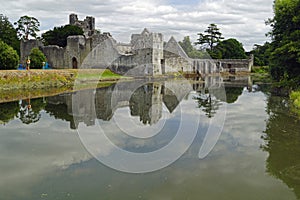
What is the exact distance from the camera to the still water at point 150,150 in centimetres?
543

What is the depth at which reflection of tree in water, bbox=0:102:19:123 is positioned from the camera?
11295mm

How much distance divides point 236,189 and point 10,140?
5.67m

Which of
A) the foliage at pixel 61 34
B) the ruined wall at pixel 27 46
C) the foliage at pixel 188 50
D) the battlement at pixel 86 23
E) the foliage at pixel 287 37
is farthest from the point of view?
the battlement at pixel 86 23

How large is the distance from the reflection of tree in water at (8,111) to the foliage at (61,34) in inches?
Answer: 1176

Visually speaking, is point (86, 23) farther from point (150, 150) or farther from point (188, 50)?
point (150, 150)

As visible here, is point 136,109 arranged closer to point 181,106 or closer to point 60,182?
point 181,106

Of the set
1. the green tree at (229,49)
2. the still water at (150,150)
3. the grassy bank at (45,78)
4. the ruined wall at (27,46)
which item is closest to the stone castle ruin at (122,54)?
the ruined wall at (27,46)

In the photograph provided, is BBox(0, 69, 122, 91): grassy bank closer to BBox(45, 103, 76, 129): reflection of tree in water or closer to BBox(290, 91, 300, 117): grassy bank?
BBox(45, 103, 76, 129): reflection of tree in water

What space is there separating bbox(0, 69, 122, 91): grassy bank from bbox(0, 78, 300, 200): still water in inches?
305

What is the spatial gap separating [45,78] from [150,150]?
17.3 metres

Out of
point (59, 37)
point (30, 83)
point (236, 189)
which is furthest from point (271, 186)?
point (59, 37)

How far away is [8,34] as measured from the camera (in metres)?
47.6

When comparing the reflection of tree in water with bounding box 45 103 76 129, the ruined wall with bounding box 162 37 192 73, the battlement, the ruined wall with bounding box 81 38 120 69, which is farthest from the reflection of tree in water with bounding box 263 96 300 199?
the battlement

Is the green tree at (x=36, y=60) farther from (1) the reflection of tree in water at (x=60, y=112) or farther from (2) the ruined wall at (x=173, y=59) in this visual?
(1) the reflection of tree in water at (x=60, y=112)
